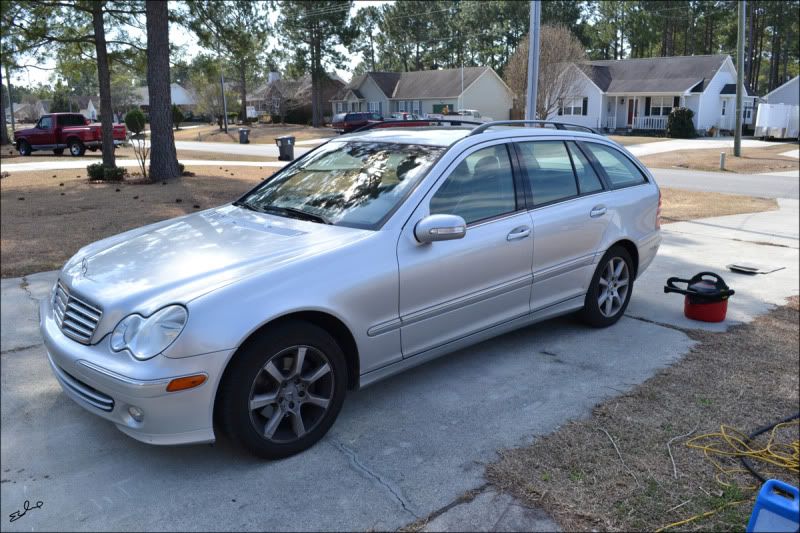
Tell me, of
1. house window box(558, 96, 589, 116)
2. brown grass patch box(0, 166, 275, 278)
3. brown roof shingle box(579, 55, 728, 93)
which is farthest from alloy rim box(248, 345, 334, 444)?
house window box(558, 96, 589, 116)

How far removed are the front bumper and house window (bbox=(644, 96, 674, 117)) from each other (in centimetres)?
5078

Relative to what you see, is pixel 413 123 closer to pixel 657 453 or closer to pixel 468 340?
pixel 468 340

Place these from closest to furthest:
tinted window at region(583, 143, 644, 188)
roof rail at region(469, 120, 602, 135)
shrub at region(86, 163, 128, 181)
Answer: roof rail at region(469, 120, 602, 135) < tinted window at region(583, 143, 644, 188) < shrub at region(86, 163, 128, 181)

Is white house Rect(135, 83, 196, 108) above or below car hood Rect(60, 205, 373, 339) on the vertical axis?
above

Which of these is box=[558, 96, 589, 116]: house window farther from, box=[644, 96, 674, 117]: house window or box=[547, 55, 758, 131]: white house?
box=[644, 96, 674, 117]: house window

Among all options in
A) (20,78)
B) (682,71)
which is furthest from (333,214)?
(682,71)

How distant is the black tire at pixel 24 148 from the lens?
27688 millimetres

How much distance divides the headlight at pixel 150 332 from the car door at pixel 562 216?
2609mm

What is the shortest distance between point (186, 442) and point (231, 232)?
54.5 inches

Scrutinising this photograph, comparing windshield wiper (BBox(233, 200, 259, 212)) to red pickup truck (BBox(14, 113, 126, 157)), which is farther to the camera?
red pickup truck (BBox(14, 113, 126, 157))

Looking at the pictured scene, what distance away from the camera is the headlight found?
9.89 feet

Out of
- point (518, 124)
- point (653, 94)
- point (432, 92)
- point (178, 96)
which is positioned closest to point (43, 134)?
point (518, 124)

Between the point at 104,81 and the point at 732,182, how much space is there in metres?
17.7

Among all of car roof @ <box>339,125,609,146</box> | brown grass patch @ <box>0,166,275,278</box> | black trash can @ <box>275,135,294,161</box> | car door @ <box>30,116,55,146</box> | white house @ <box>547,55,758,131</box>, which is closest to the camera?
car roof @ <box>339,125,609,146</box>
